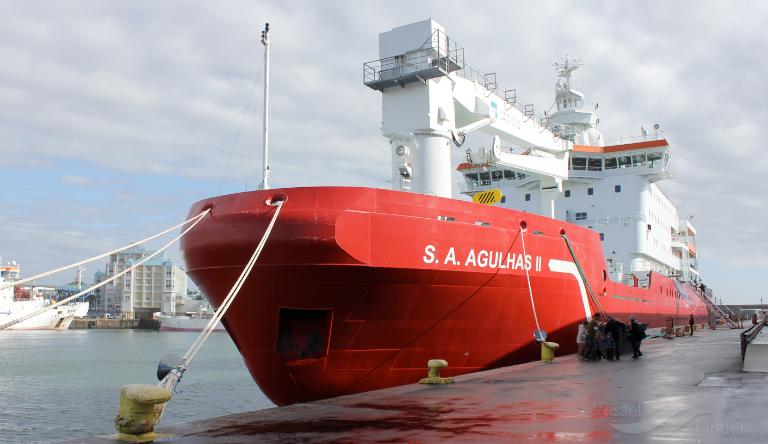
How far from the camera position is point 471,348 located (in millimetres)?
13227

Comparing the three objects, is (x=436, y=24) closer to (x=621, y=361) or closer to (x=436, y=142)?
(x=436, y=142)

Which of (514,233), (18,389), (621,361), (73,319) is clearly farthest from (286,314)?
(73,319)

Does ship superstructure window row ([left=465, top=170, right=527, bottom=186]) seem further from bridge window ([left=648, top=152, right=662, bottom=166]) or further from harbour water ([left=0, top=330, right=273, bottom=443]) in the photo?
harbour water ([left=0, top=330, right=273, bottom=443])

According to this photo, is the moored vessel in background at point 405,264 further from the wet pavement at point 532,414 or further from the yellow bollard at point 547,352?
the wet pavement at point 532,414

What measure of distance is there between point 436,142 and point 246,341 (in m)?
6.67

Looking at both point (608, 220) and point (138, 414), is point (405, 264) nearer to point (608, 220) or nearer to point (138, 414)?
point (138, 414)

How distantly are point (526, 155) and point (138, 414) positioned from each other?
57.6 ft

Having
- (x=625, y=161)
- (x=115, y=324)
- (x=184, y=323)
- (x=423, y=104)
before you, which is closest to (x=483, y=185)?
(x=625, y=161)

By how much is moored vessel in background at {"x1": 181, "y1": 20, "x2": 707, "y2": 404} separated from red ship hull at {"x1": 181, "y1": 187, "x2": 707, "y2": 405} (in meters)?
0.02

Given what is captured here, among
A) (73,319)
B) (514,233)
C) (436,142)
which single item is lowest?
(73,319)

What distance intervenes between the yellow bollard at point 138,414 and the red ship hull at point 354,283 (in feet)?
15.7

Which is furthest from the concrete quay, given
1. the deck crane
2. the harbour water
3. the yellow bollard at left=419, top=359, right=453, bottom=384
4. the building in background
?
the yellow bollard at left=419, top=359, right=453, bottom=384

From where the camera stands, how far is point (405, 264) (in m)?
11.6

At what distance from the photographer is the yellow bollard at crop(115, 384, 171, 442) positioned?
6.39 m
